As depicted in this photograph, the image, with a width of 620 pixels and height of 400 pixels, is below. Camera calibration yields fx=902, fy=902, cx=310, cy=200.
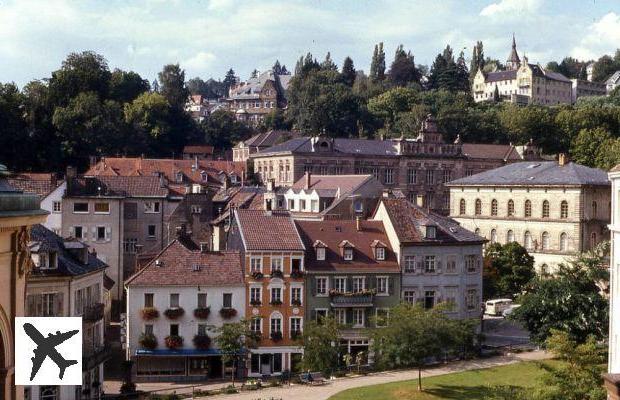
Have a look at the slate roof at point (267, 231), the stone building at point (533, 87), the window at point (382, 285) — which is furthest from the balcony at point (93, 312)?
the stone building at point (533, 87)

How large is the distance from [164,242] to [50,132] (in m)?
32.2

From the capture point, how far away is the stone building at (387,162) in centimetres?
10300

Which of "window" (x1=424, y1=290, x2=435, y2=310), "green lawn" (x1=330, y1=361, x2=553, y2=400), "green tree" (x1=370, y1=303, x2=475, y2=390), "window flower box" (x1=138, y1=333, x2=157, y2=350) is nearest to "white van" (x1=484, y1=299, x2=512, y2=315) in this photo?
"window" (x1=424, y1=290, x2=435, y2=310)

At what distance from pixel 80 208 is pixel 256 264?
60.8 feet

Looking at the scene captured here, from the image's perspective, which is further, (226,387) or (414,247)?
(414,247)

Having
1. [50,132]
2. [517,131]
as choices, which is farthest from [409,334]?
[517,131]

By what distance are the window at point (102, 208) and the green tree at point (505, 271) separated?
26961mm

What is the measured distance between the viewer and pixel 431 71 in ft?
580

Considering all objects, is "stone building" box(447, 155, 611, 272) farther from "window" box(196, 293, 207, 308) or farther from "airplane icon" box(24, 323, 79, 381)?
"airplane icon" box(24, 323, 79, 381)

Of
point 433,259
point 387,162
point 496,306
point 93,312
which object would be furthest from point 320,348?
point 387,162

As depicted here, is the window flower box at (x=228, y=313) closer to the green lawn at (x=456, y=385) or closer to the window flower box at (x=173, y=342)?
the window flower box at (x=173, y=342)

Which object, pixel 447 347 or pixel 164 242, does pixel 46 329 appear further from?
pixel 164 242

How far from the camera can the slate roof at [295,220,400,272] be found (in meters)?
49.8

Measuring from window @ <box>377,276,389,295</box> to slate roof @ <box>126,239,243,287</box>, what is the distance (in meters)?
7.74
